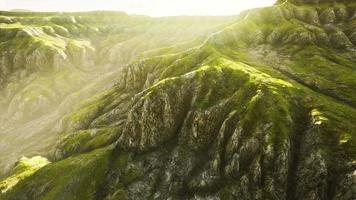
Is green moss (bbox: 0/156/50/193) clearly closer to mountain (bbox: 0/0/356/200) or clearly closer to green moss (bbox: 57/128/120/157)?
mountain (bbox: 0/0/356/200)

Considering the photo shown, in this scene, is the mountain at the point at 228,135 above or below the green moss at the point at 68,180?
above

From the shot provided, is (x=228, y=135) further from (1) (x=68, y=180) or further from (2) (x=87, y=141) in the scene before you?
(2) (x=87, y=141)

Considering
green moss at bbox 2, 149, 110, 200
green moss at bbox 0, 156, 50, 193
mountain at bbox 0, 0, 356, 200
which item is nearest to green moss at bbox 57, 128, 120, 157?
mountain at bbox 0, 0, 356, 200

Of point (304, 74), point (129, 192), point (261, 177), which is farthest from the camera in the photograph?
point (304, 74)

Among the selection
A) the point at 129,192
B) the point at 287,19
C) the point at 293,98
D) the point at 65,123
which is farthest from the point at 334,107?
the point at 65,123

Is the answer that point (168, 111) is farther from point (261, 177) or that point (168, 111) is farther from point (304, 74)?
point (304, 74)

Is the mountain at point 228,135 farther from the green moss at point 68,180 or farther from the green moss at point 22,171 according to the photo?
the green moss at point 22,171

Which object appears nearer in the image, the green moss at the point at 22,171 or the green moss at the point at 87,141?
the green moss at the point at 22,171

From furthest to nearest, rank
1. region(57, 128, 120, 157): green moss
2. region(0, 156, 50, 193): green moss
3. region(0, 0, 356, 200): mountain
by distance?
1. region(57, 128, 120, 157): green moss
2. region(0, 156, 50, 193): green moss
3. region(0, 0, 356, 200): mountain

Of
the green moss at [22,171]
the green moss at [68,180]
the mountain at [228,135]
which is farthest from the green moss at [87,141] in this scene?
the green moss at [68,180]
